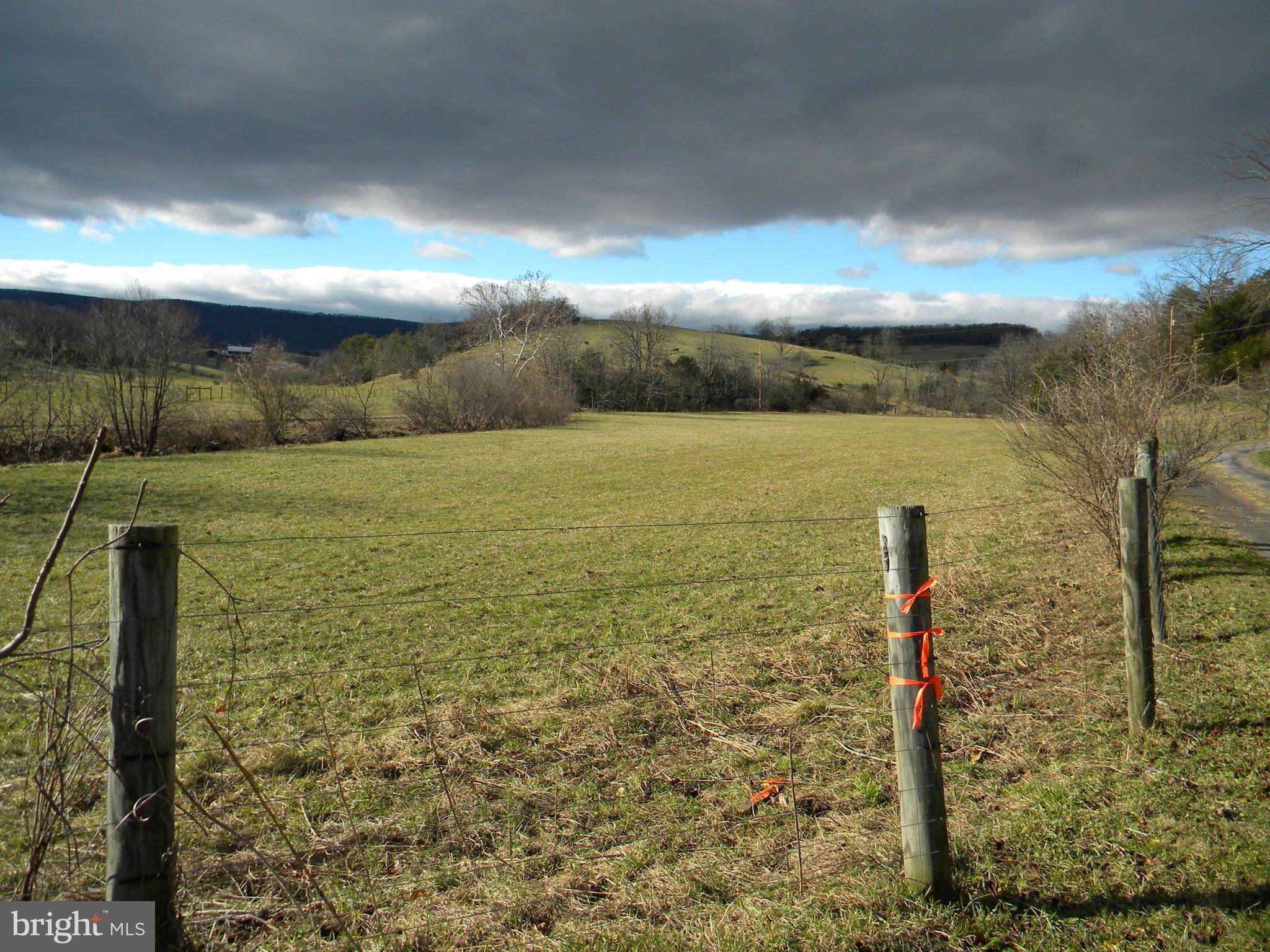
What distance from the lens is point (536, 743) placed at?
4879 mm

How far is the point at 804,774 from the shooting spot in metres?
4.46

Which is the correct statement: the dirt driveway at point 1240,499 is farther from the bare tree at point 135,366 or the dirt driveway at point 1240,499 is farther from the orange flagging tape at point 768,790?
the bare tree at point 135,366

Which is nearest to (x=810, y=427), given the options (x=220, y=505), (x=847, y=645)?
(x=220, y=505)

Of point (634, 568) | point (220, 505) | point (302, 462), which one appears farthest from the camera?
point (302, 462)

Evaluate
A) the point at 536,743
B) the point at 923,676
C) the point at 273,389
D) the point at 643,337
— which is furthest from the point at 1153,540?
the point at 643,337

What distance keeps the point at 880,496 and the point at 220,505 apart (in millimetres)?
14710

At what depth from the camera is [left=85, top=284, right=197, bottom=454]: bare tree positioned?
27.5 metres

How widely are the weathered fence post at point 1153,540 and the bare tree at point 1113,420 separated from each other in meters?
0.51

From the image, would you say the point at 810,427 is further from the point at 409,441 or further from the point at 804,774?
the point at 804,774

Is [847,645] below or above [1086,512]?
below

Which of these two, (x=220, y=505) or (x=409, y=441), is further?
(x=409, y=441)

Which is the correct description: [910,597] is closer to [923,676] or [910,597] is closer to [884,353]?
[923,676]

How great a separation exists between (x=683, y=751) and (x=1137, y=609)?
111 inches

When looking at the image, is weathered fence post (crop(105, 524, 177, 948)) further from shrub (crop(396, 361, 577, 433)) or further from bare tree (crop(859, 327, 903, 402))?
bare tree (crop(859, 327, 903, 402))
